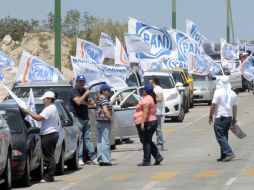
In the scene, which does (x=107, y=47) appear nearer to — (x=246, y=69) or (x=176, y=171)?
(x=246, y=69)

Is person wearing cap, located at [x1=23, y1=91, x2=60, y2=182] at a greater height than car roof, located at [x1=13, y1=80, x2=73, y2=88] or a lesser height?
lesser

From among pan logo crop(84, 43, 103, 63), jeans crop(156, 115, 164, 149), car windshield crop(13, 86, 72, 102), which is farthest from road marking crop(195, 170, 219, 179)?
pan logo crop(84, 43, 103, 63)

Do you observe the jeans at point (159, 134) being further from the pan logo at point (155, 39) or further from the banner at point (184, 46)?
the banner at point (184, 46)

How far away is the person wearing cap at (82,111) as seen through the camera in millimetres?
20516

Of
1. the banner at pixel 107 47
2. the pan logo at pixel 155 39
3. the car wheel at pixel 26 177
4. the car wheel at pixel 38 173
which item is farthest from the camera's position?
the pan logo at pixel 155 39

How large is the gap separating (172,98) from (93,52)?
503cm

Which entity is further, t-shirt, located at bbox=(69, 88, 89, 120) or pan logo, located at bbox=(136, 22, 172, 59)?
pan logo, located at bbox=(136, 22, 172, 59)

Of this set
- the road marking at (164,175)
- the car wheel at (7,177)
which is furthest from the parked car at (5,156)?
the road marking at (164,175)

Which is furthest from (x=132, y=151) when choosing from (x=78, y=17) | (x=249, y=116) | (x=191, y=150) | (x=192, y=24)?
(x=78, y=17)

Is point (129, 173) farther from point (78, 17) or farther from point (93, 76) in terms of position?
point (78, 17)

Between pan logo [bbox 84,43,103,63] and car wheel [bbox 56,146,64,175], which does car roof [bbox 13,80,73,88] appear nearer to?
car wheel [bbox 56,146,64,175]

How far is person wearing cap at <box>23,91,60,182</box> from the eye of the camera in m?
17.4

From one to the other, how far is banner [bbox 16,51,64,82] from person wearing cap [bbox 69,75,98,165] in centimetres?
391

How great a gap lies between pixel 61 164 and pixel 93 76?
770cm
